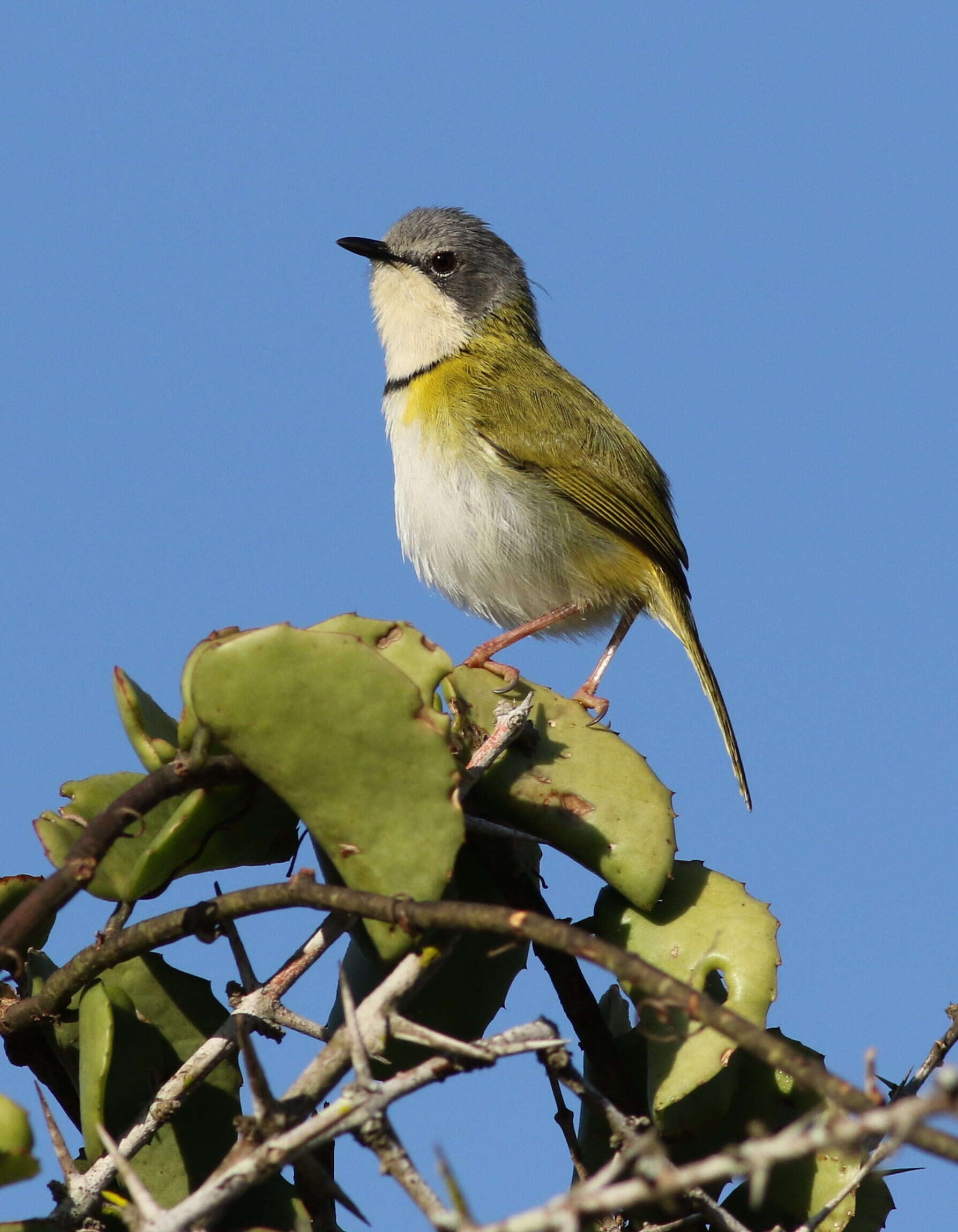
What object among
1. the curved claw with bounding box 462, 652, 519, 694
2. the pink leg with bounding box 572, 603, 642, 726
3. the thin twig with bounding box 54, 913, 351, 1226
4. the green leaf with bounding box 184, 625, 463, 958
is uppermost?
the pink leg with bounding box 572, 603, 642, 726

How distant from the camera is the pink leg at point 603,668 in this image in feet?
14.3

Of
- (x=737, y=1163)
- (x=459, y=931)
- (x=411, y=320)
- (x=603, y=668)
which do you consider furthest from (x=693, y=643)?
(x=737, y=1163)

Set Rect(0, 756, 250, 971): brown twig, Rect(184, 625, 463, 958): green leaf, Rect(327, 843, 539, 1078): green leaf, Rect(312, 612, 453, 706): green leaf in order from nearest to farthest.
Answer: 1. Rect(0, 756, 250, 971): brown twig
2. Rect(184, 625, 463, 958): green leaf
3. Rect(312, 612, 453, 706): green leaf
4. Rect(327, 843, 539, 1078): green leaf

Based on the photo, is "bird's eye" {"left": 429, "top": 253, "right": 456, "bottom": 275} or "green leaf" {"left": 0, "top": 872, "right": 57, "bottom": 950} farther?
"bird's eye" {"left": 429, "top": 253, "right": 456, "bottom": 275}

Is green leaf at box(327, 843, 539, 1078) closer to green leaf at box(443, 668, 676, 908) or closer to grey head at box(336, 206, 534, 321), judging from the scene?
green leaf at box(443, 668, 676, 908)

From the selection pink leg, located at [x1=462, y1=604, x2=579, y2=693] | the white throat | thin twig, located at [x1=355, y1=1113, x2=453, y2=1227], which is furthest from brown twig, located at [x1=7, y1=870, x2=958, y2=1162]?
the white throat

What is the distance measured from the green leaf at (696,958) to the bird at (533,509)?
2.16 meters

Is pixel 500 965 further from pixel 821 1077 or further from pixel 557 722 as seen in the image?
pixel 821 1077

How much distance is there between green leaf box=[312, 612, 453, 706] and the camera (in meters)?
2.25

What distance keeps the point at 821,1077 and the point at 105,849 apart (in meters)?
1.02

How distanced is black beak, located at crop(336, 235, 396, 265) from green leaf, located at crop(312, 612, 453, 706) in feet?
13.7

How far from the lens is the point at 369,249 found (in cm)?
624

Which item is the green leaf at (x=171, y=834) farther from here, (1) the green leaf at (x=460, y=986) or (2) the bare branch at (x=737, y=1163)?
(2) the bare branch at (x=737, y=1163)

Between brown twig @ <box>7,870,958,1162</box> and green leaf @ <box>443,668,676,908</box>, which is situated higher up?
green leaf @ <box>443,668,676,908</box>
